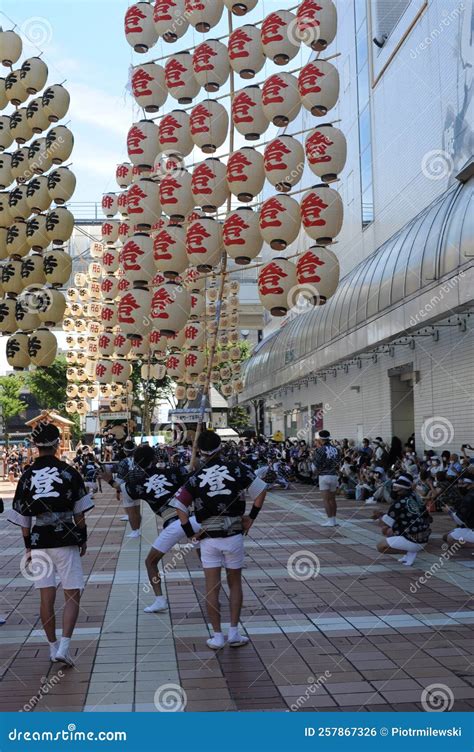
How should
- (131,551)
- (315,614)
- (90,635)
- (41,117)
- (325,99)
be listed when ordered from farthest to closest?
(41,117)
(325,99)
(131,551)
(315,614)
(90,635)

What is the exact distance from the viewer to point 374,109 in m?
23.6

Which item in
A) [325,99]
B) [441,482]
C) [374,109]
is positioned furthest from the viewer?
[374,109]

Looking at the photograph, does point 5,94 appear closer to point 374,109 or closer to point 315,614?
point 374,109

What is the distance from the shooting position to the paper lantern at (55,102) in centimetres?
1941

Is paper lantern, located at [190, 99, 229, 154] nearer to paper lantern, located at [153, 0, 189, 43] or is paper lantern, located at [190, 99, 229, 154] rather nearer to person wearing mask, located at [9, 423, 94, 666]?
paper lantern, located at [153, 0, 189, 43]

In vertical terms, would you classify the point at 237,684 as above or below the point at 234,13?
below

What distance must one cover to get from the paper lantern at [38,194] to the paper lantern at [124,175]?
25.7ft

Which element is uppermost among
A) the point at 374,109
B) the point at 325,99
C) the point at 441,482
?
the point at 374,109

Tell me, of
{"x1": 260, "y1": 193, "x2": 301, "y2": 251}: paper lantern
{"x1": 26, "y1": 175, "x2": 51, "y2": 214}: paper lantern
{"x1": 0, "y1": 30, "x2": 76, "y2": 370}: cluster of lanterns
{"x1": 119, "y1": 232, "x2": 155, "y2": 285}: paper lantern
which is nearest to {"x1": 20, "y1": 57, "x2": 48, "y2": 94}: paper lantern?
{"x1": 0, "y1": 30, "x2": 76, "y2": 370}: cluster of lanterns

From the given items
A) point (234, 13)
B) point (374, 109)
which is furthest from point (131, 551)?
point (374, 109)

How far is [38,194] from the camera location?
63.2ft

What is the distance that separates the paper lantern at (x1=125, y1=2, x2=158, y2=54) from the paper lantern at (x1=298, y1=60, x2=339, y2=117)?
4428mm

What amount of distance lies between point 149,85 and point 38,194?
4071 mm

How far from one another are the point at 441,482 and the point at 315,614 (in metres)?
6.81
